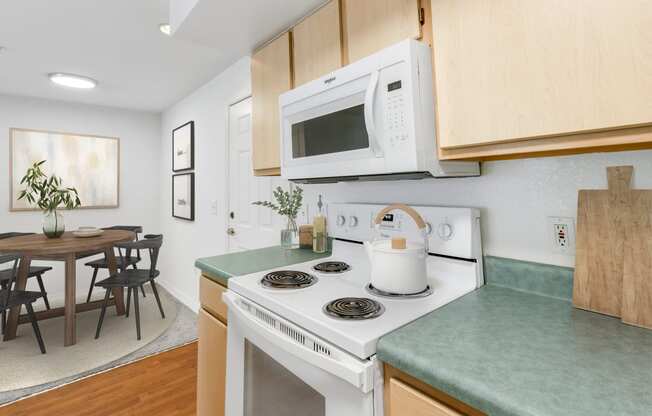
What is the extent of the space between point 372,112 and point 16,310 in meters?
3.32

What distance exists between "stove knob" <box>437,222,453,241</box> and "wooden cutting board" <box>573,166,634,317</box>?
35cm

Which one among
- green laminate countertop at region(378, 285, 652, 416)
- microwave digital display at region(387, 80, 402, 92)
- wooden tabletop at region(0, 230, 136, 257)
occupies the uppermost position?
microwave digital display at region(387, 80, 402, 92)

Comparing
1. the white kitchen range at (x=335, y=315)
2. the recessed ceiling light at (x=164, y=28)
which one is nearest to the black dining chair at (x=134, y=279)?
the recessed ceiling light at (x=164, y=28)

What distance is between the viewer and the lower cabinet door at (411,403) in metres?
0.61

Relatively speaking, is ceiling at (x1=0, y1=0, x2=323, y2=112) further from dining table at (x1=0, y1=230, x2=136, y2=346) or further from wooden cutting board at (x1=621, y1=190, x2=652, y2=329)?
dining table at (x1=0, y1=230, x2=136, y2=346)

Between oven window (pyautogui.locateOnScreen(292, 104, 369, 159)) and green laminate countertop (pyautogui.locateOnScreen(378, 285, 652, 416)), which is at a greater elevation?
oven window (pyautogui.locateOnScreen(292, 104, 369, 159))

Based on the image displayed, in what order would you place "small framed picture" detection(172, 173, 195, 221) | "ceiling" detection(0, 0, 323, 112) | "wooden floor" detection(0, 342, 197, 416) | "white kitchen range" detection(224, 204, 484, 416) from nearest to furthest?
"white kitchen range" detection(224, 204, 484, 416), "ceiling" detection(0, 0, 323, 112), "wooden floor" detection(0, 342, 197, 416), "small framed picture" detection(172, 173, 195, 221)

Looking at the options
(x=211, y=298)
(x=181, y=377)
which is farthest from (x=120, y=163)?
(x=211, y=298)

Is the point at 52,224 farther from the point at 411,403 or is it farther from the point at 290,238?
the point at 411,403

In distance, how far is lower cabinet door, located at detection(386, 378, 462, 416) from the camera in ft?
2.01

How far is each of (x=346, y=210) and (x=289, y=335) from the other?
75 centimetres

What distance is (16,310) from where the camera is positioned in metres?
2.58

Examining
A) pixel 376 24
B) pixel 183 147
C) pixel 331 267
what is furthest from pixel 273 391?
pixel 183 147

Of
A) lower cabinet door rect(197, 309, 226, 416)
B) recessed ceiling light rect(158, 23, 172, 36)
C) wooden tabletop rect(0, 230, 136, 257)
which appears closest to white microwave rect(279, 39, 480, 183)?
lower cabinet door rect(197, 309, 226, 416)
